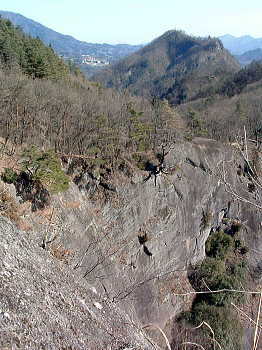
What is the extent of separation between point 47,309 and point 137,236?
10077 millimetres

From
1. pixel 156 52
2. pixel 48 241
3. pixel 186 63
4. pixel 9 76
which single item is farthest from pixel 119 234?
pixel 156 52

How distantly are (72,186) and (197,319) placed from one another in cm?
839

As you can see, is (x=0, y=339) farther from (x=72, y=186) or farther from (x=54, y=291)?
(x=72, y=186)

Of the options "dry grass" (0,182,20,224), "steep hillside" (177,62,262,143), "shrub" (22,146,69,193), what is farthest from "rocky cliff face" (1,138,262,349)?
"steep hillside" (177,62,262,143)

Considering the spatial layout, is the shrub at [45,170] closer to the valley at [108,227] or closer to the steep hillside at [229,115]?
the valley at [108,227]

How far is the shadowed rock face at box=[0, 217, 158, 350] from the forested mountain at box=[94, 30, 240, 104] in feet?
302

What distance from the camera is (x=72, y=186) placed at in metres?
16.7

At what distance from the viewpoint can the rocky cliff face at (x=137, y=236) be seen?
36.3 feet

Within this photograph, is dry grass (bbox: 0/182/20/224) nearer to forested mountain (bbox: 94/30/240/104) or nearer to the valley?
the valley

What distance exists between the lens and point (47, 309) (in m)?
7.89

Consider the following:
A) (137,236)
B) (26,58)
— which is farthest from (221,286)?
(26,58)

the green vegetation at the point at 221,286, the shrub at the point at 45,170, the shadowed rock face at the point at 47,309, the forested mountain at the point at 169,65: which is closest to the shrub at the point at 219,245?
the green vegetation at the point at 221,286

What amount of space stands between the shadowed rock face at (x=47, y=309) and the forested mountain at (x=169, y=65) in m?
92.0

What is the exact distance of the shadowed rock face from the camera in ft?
22.7
